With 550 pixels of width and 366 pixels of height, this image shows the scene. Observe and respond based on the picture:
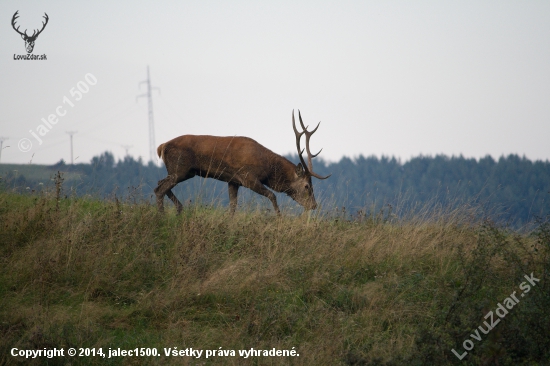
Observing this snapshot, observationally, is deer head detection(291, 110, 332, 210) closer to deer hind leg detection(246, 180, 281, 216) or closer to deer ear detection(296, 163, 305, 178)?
deer ear detection(296, 163, 305, 178)

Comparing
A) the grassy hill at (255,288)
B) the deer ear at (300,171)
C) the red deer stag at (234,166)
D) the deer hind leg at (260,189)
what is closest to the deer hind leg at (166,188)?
the red deer stag at (234,166)

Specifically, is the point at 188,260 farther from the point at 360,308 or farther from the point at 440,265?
the point at 440,265

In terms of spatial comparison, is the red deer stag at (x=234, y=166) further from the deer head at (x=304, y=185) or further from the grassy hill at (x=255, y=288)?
the grassy hill at (x=255, y=288)

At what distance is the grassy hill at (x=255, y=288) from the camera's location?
4.98 metres

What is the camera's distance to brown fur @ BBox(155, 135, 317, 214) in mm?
10023

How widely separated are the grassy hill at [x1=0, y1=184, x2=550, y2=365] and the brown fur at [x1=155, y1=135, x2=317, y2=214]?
1.45 m

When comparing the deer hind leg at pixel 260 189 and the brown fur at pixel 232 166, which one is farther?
the deer hind leg at pixel 260 189

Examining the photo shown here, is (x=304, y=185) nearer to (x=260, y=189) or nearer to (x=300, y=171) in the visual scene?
(x=300, y=171)

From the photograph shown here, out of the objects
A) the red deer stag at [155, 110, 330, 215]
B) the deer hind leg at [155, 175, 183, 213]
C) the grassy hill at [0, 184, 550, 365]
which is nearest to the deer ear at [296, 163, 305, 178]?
the red deer stag at [155, 110, 330, 215]

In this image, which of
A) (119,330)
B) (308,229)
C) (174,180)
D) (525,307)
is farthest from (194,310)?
(174,180)

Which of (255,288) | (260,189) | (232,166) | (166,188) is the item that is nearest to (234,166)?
(232,166)

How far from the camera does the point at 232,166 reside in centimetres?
1029

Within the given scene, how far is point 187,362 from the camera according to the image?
16.0ft

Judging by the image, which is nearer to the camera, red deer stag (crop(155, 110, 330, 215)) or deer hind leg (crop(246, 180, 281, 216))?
red deer stag (crop(155, 110, 330, 215))
